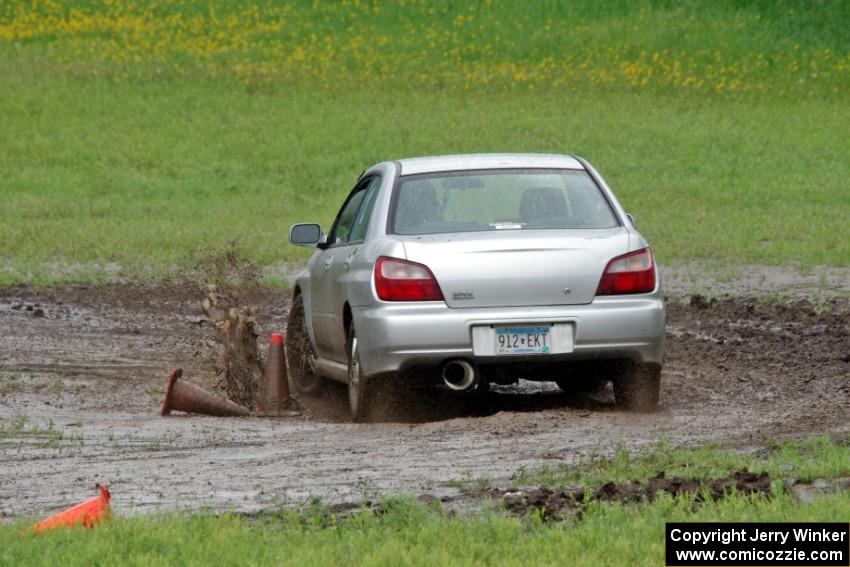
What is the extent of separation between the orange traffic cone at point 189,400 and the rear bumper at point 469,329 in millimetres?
1609

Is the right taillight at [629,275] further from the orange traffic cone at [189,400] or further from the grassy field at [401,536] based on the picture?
the grassy field at [401,536]

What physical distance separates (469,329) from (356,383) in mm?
964

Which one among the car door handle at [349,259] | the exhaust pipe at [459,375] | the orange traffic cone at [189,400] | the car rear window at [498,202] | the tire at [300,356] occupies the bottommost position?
the tire at [300,356]

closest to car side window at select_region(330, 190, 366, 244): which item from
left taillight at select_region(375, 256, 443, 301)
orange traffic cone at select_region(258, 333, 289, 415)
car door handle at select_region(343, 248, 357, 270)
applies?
car door handle at select_region(343, 248, 357, 270)

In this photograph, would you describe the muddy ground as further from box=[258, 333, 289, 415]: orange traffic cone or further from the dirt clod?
the dirt clod

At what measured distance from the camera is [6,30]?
45.8 m

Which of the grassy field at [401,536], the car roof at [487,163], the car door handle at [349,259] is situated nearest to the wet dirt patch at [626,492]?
the grassy field at [401,536]

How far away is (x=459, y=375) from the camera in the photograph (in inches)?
376

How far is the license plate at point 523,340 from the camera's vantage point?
9.39 meters

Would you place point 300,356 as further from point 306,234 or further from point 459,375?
point 459,375

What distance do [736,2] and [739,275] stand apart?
1203 inches

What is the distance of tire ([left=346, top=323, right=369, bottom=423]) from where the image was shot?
977 centimetres

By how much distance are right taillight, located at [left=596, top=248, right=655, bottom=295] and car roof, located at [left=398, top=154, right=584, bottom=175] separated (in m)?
1.08

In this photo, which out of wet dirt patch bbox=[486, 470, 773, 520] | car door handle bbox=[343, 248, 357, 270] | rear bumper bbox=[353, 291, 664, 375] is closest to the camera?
wet dirt patch bbox=[486, 470, 773, 520]
